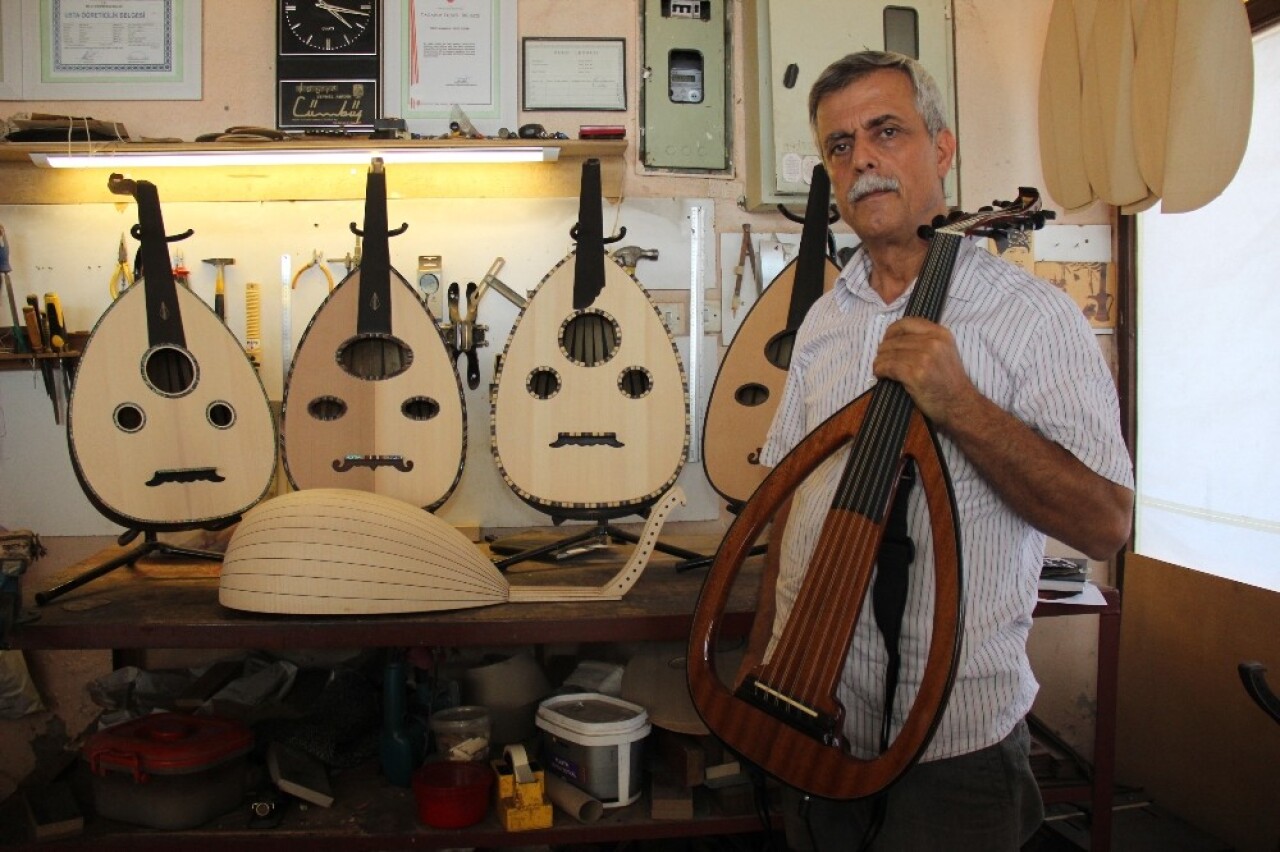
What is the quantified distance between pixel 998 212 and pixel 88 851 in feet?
6.93

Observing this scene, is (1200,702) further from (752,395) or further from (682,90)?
(682,90)

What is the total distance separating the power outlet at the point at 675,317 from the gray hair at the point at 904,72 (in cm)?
140

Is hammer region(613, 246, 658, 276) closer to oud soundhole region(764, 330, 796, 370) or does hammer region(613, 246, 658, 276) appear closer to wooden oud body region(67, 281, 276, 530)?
oud soundhole region(764, 330, 796, 370)

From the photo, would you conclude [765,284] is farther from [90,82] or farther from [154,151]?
[90,82]

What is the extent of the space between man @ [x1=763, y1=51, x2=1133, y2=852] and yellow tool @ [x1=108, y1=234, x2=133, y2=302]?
2.12 meters

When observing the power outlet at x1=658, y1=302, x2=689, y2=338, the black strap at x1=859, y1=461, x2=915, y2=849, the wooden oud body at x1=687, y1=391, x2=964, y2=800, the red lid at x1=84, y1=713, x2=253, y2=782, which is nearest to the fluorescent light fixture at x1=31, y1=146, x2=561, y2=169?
A: the power outlet at x1=658, y1=302, x2=689, y2=338

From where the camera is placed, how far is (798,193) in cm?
286

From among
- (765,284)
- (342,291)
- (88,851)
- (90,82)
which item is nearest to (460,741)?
(88,851)

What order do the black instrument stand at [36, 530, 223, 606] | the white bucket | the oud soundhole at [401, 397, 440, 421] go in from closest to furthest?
the white bucket < the black instrument stand at [36, 530, 223, 606] < the oud soundhole at [401, 397, 440, 421]

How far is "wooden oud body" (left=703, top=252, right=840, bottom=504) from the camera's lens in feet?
8.19

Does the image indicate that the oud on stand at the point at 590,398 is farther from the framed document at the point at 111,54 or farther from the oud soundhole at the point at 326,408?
the framed document at the point at 111,54

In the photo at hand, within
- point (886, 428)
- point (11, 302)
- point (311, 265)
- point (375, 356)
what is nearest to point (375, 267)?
point (375, 356)

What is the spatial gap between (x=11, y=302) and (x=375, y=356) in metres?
1.13

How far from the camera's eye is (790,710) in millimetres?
1265
